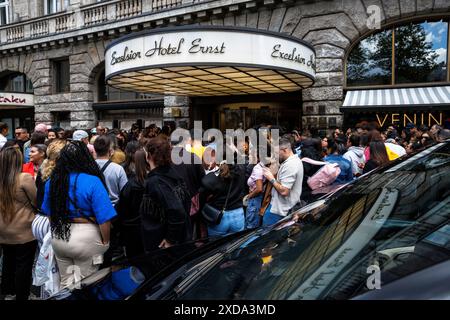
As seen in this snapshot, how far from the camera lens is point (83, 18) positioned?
16359 mm

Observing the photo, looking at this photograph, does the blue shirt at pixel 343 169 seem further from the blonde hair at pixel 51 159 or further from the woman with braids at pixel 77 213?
the blonde hair at pixel 51 159

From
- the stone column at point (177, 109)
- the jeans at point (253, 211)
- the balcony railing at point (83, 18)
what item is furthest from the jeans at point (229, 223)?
the balcony railing at point (83, 18)

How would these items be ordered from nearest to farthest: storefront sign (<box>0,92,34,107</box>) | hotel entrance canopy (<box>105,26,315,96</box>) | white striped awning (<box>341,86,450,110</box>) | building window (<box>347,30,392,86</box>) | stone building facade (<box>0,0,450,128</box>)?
hotel entrance canopy (<box>105,26,315,96</box>) → white striped awning (<box>341,86,450,110</box>) → stone building facade (<box>0,0,450,128</box>) → building window (<box>347,30,392,86</box>) → storefront sign (<box>0,92,34,107</box>)

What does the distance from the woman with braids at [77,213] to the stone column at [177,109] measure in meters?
11.0

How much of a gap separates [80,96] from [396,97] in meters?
13.7

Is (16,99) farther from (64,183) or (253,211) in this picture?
(64,183)

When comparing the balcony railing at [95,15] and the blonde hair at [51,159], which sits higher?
the balcony railing at [95,15]

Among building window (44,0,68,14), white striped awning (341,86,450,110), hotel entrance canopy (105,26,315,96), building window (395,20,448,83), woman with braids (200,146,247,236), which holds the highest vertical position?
building window (44,0,68,14)

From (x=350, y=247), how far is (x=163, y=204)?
6.78 ft

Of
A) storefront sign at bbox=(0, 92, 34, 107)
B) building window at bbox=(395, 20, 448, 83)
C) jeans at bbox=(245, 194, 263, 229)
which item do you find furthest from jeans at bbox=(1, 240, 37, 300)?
storefront sign at bbox=(0, 92, 34, 107)

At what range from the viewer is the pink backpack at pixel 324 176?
15.5 ft

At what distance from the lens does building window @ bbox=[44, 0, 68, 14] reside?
1756 centimetres

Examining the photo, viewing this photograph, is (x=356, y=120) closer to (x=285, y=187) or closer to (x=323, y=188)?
(x=323, y=188)

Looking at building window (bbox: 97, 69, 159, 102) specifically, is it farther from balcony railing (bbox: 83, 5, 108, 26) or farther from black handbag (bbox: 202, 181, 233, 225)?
black handbag (bbox: 202, 181, 233, 225)
